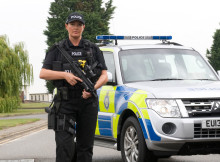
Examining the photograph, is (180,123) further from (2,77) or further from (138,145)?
(2,77)

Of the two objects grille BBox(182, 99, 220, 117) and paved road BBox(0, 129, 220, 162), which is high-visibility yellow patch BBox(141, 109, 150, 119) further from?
paved road BBox(0, 129, 220, 162)

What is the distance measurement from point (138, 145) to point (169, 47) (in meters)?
2.33

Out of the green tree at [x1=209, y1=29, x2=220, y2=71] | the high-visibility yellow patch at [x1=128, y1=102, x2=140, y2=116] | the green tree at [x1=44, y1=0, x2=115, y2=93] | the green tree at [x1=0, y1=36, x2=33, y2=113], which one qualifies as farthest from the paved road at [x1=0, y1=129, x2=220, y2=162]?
the green tree at [x1=209, y1=29, x2=220, y2=71]

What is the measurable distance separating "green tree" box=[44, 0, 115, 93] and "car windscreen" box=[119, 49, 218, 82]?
58455 mm

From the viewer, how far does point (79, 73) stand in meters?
5.95

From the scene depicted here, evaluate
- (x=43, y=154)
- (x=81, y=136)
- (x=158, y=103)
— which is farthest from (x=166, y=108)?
(x=43, y=154)

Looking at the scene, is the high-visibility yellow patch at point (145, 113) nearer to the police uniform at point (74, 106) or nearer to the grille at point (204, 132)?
the grille at point (204, 132)

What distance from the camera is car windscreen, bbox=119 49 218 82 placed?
888 centimetres

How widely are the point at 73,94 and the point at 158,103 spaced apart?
6.23ft

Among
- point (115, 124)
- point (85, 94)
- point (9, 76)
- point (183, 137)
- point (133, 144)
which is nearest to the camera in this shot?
point (85, 94)

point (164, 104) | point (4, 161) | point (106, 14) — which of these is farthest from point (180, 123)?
point (106, 14)

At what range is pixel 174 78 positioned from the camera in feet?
28.8

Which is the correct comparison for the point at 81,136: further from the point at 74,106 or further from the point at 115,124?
the point at 115,124

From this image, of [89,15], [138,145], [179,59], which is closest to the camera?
[138,145]
